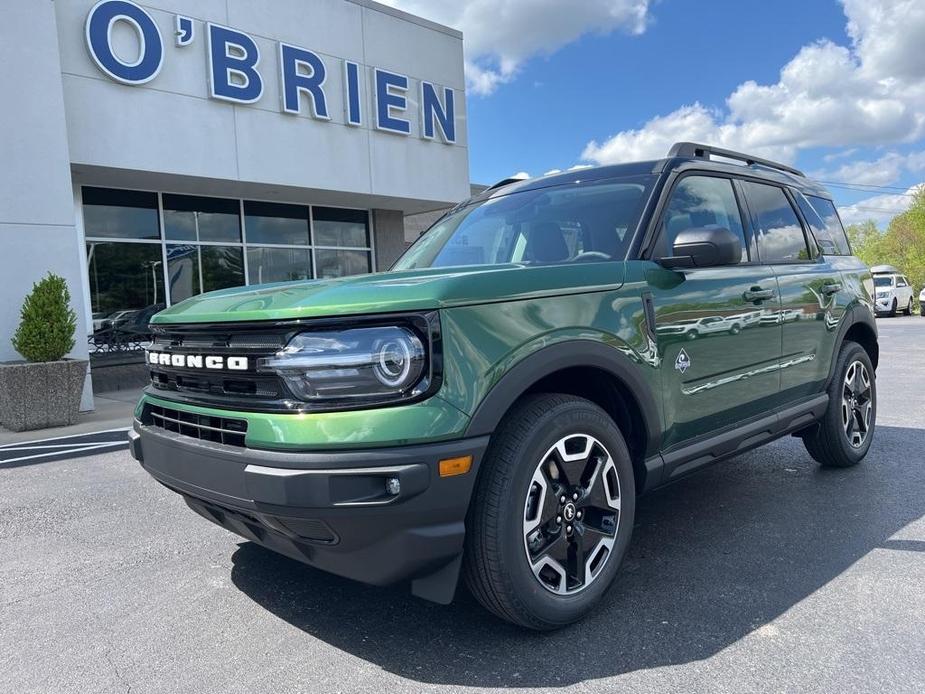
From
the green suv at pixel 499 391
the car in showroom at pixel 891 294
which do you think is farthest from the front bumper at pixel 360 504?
the car in showroom at pixel 891 294

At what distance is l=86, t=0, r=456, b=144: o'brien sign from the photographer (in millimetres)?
10562

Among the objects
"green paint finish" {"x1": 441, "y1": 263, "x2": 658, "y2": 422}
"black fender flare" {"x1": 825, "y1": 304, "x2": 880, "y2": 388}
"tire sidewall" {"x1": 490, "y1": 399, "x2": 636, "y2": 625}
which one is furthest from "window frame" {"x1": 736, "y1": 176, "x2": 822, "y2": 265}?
"tire sidewall" {"x1": 490, "y1": 399, "x2": 636, "y2": 625}

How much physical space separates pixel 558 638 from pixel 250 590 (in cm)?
139

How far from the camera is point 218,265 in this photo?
13.8 m

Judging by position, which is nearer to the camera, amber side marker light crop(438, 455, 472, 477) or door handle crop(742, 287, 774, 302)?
amber side marker light crop(438, 455, 472, 477)

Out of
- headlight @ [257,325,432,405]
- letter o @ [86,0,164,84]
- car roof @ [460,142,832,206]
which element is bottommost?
headlight @ [257,325,432,405]

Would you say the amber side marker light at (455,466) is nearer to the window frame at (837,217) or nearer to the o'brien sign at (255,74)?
the window frame at (837,217)

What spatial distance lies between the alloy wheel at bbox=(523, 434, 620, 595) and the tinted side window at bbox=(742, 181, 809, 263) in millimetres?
1850

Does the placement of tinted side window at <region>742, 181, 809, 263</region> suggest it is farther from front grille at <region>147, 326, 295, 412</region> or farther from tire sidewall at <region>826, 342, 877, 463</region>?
front grille at <region>147, 326, 295, 412</region>

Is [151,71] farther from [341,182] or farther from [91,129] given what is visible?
[341,182]

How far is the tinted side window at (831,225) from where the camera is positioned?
461 centimetres

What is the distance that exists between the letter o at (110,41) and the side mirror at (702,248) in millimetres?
10548

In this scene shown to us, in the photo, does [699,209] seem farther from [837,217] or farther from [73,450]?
[73,450]

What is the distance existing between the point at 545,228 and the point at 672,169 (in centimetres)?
66
